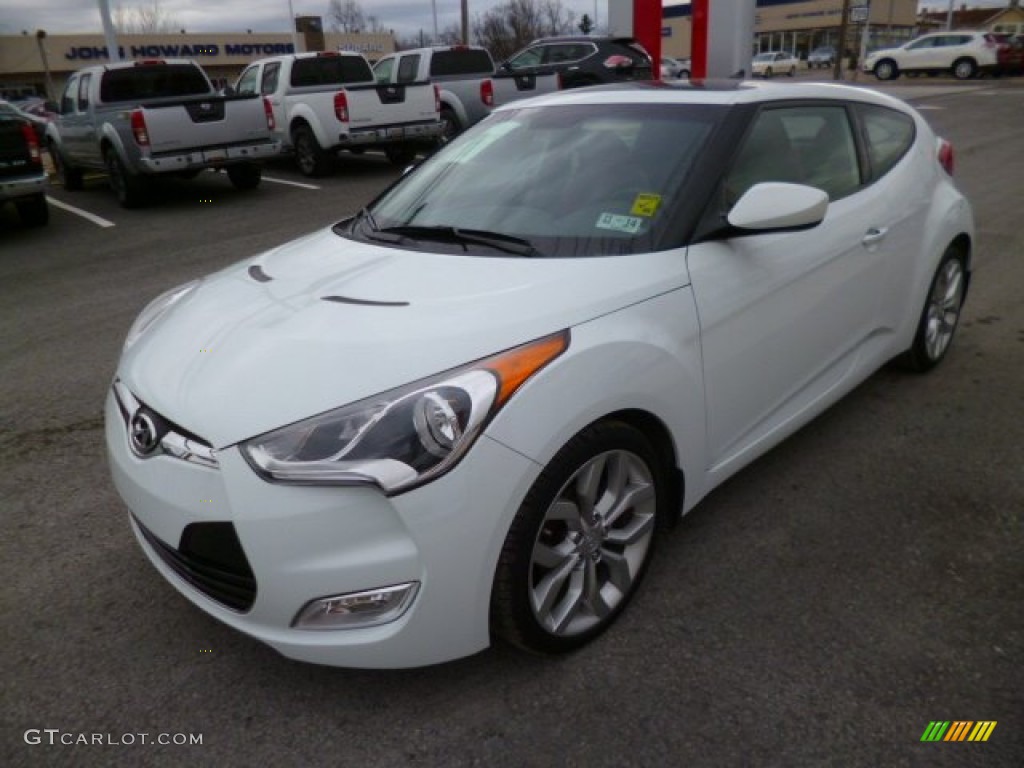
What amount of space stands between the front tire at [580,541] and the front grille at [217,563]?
64cm

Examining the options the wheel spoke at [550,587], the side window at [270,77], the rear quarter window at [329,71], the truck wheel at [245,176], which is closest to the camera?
the wheel spoke at [550,587]

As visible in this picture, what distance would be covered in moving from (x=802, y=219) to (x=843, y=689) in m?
1.44

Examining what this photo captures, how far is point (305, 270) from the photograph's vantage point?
9.27 ft

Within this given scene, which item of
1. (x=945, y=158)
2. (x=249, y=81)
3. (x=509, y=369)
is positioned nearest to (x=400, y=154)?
(x=249, y=81)

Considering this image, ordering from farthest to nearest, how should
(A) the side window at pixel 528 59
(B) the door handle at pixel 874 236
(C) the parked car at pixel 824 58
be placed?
(C) the parked car at pixel 824 58 < (A) the side window at pixel 528 59 < (B) the door handle at pixel 874 236

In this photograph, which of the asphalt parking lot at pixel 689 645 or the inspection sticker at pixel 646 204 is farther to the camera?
the inspection sticker at pixel 646 204

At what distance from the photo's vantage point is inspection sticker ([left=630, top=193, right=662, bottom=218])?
2694mm

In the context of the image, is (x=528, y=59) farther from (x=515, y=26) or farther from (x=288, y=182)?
(x=515, y=26)

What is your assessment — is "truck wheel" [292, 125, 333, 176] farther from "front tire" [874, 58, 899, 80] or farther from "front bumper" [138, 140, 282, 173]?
"front tire" [874, 58, 899, 80]

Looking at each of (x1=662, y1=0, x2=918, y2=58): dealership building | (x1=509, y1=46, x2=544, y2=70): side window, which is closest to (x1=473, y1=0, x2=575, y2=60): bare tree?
(x1=662, y1=0, x2=918, y2=58): dealership building

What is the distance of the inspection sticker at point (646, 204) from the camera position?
269 centimetres

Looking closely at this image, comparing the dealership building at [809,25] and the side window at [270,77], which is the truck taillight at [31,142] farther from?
the dealership building at [809,25]

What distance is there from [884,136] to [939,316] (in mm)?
1073

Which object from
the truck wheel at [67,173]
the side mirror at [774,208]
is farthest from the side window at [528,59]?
the side mirror at [774,208]
